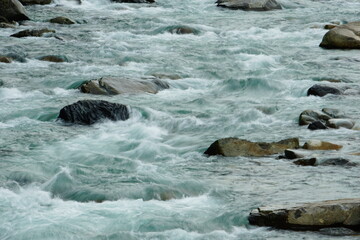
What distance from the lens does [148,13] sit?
22.6 meters

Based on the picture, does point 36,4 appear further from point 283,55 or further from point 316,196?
point 316,196

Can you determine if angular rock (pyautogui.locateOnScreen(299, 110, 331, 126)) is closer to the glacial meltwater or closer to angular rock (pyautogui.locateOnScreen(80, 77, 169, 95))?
the glacial meltwater

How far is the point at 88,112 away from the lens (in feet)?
34.9

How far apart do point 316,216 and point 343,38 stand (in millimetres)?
11056

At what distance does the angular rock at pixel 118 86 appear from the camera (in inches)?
490

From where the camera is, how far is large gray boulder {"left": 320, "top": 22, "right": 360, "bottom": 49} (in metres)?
16.6

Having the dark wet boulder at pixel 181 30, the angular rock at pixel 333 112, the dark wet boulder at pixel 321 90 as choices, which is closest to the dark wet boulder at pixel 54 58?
the dark wet boulder at pixel 181 30

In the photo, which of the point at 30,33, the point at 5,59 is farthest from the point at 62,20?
the point at 5,59

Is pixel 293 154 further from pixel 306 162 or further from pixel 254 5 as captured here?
pixel 254 5

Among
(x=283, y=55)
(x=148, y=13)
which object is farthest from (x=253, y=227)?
(x=148, y=13)

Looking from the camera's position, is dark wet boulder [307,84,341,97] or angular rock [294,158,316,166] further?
A: dark wet boulder [307,84,341,97]

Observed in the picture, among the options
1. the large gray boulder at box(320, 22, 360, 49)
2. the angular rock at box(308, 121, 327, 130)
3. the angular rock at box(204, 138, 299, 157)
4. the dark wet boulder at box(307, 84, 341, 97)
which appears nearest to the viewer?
the angular rock at box(204, 138, 299, 157)

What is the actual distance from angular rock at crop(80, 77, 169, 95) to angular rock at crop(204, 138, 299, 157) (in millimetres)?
3680

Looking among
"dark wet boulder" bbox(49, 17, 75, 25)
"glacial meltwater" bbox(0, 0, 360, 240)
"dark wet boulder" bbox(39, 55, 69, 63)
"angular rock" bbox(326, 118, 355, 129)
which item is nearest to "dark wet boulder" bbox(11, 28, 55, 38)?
"glacial meltwater" bbox(0, 0, 360, 240)
